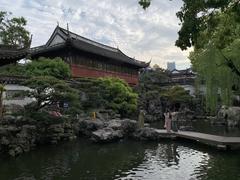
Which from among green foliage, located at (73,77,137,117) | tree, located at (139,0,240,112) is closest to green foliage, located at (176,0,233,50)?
tree, located at (139,0,240,112)

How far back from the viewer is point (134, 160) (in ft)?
49.9

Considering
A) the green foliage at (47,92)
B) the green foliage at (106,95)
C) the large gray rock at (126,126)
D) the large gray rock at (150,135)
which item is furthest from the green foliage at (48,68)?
the large gray rock at (150,135)

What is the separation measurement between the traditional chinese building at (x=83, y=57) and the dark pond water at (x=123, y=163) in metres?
16.9

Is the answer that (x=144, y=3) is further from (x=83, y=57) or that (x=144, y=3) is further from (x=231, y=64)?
(x=83, y=57)

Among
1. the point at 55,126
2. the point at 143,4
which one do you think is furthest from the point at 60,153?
the point at 143,4

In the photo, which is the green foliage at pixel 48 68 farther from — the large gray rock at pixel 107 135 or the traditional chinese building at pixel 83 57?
the large gray rock at pixel 107 135

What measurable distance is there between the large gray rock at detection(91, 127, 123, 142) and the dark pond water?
67 cm

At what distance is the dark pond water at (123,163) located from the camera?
1237 cm

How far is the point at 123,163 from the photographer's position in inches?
575

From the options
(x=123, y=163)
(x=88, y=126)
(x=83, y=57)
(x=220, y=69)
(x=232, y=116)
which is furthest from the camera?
(x=83, y=57)

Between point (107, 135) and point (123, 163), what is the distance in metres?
6.06

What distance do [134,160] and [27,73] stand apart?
1725 cm

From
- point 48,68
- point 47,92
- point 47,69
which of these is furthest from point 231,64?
point 48,68

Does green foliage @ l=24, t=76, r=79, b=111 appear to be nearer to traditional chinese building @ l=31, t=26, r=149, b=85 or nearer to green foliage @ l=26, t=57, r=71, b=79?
green foliage @ l=26, t=57, r=71, b=79
